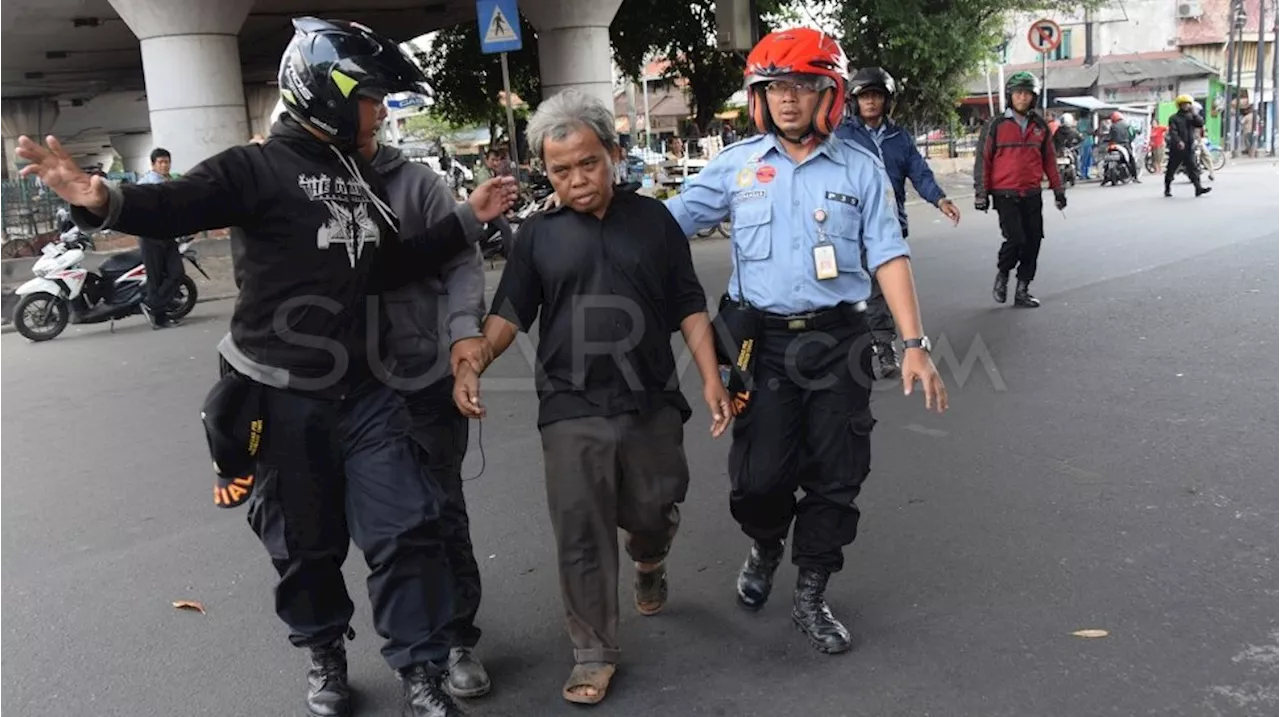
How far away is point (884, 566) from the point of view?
410cm

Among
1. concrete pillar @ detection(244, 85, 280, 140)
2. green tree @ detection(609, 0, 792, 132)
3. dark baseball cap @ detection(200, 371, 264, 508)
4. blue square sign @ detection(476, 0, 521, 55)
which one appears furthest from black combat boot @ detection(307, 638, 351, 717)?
concrete pillar @ detection(244, 85, 280, 140)

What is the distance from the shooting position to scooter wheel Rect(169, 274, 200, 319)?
1110 cm

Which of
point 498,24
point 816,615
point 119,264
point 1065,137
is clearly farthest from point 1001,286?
point 1065,137

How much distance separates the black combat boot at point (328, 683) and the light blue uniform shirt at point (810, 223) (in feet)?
5.46

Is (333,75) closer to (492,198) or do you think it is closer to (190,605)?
(492,198)

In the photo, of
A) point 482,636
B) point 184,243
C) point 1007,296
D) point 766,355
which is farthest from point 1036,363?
point 184,243

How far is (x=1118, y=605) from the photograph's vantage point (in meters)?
3.64

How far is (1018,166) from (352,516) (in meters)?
6.92

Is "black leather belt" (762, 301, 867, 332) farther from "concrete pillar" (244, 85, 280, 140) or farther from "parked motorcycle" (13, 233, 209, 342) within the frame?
"concrete pillar" (244, 85, 280, 140)

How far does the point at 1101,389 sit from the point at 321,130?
5.01 m

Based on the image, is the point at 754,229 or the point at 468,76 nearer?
the point at 754,229

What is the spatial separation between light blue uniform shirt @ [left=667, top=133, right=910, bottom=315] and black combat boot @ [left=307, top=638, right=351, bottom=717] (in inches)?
65.6

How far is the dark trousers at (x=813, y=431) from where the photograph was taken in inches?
135

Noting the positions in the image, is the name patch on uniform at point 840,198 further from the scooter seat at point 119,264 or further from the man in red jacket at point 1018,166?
the scooter seat at point 119,264
